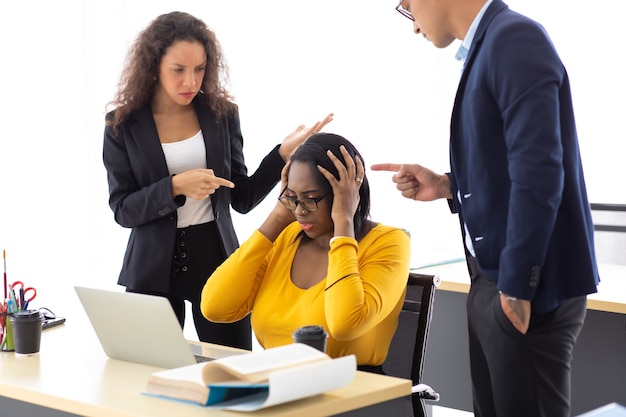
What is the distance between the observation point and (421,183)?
2.31 m

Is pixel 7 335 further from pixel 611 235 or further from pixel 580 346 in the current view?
pixel 611 235

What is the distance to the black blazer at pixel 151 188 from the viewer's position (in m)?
2.80

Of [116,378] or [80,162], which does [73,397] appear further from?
[80,162]

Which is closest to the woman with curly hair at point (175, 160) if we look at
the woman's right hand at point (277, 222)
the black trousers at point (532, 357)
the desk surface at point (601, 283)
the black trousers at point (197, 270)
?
the black trousers at point (197, 270)

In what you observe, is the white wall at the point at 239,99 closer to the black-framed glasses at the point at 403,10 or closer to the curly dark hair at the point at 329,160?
the curly dark hair at the point at 329,160

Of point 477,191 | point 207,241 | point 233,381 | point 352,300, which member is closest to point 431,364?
point 207,241

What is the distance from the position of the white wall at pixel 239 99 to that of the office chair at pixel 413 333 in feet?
6.84

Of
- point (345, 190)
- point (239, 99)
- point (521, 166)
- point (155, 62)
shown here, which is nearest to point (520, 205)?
point (521, 166)

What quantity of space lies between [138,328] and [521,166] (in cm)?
94

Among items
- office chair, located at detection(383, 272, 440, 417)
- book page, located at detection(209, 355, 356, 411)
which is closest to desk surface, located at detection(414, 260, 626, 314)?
office chair, located at detection(383, 272, 440, 417)

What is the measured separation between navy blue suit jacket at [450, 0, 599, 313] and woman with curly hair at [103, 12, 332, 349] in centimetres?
98

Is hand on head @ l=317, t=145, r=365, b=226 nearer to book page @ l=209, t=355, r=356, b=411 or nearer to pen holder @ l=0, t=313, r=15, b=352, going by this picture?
book page @ l=209, t=355, r=356, b=411

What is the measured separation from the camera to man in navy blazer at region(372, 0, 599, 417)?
1778 mm

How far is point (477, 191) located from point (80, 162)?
3.59 m
